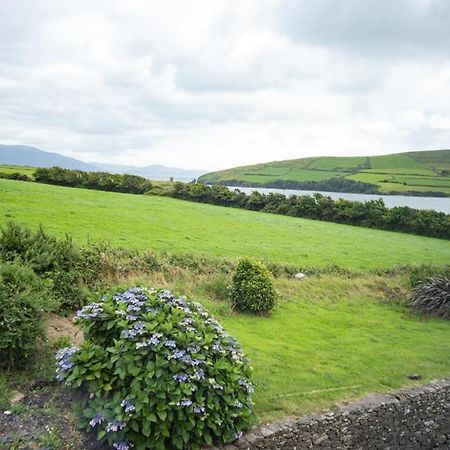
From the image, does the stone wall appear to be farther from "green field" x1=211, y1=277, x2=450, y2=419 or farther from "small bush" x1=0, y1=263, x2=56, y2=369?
"small bush" x1=0, y1=263, x2=56, y2=369

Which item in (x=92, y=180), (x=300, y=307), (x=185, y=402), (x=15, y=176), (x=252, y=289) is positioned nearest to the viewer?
(x=185, y=402)

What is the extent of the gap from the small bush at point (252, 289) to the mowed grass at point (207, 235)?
582 centimetres

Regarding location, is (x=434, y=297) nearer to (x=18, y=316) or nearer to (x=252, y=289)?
(x=252, y=289)

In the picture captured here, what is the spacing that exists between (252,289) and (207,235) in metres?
13.4

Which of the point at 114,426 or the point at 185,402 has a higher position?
the point at 185,402

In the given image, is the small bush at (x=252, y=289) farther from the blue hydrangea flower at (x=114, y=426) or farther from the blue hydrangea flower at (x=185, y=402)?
the blue hydrangea flower at (x=114, y=426)

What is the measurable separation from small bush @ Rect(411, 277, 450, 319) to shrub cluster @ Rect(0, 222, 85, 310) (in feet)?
43.8

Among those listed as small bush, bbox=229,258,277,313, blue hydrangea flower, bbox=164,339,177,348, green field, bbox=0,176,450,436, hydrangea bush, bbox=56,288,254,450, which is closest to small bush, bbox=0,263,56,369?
green field, bbox=0,176,450,436

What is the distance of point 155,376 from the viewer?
6195mm

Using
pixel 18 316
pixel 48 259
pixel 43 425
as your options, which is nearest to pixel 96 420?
pixel 43 425

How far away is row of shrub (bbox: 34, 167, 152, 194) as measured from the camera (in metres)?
54.3

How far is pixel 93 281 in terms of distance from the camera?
43.9 ft

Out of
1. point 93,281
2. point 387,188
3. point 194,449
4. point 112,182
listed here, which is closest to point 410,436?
point 194,449

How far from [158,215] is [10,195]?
34.4 feet
